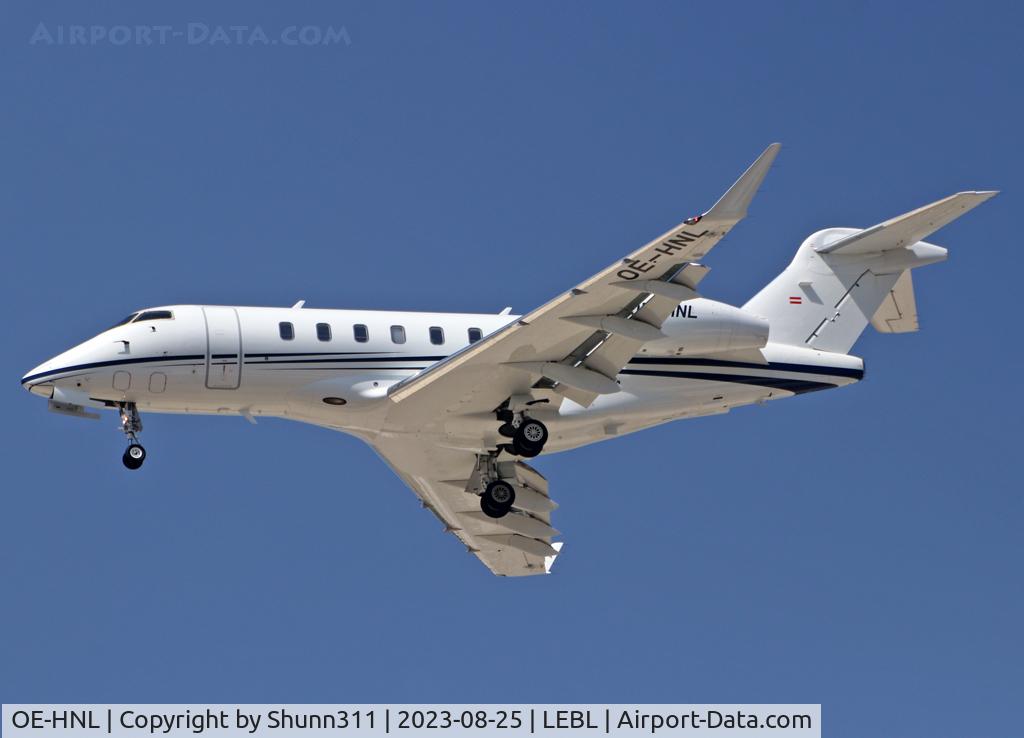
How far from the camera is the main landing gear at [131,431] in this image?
26.4 metres

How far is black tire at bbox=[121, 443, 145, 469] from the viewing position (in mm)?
26406

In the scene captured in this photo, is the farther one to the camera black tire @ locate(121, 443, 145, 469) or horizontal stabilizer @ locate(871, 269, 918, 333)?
horizontal stabilizer @ locate(871, 269, 918, 333)

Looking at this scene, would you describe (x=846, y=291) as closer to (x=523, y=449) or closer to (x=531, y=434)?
(x=531, y=434)

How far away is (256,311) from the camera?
26.7m

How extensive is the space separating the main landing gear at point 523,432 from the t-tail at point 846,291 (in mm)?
4760

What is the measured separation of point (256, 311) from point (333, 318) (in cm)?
118

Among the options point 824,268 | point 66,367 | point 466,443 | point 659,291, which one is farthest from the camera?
point 824,268

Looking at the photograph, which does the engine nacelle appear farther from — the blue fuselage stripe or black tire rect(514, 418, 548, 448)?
black tire rect(514, 418, 548, 448)

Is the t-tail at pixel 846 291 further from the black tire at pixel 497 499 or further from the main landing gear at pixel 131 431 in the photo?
the main landing gear at pixel 131 431

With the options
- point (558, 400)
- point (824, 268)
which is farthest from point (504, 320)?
point (824, 268)

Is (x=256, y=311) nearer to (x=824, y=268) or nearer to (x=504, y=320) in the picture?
(x=504, y=320)

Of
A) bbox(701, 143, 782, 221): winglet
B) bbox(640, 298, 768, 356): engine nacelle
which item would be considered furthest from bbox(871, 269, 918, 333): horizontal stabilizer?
bbox(701, 143, 782, 221): winglet

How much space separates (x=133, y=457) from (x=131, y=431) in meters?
0.40

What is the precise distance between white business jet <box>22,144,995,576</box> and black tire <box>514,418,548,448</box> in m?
0.02
